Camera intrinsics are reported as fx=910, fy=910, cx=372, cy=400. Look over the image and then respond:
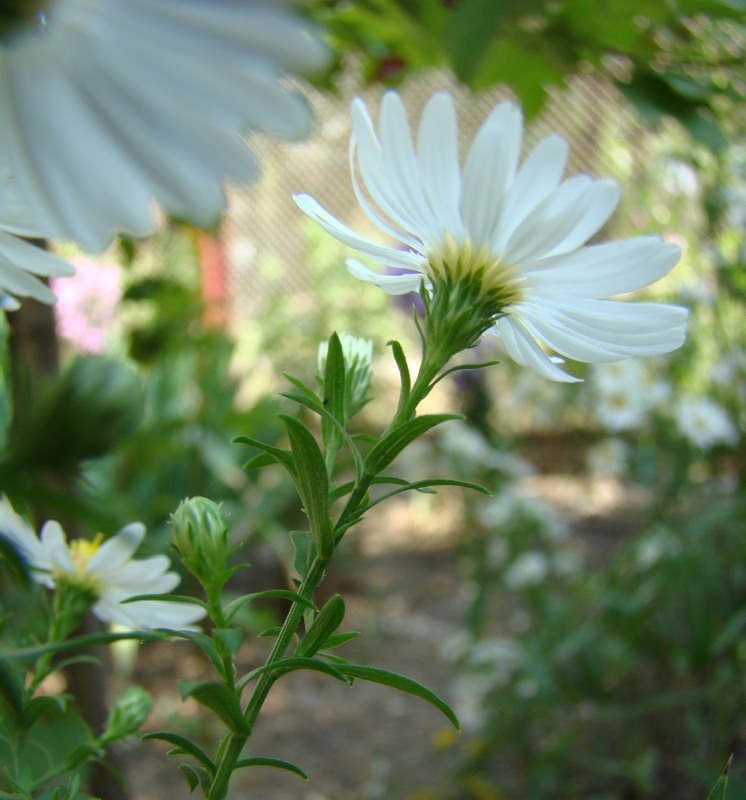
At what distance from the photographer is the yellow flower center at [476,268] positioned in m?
0.24

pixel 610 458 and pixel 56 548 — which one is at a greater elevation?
pixel 56 548

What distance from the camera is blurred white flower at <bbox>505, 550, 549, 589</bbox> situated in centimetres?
139

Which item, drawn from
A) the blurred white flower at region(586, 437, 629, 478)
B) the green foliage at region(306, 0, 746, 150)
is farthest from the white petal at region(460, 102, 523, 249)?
the blurred white flower at region(586, 437, 629, 478)

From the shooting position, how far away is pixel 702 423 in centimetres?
138

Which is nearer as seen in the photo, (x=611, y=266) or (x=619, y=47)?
(x=611, y=266)

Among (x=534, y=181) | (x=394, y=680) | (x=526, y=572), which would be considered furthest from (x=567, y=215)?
(x=526, y=572)

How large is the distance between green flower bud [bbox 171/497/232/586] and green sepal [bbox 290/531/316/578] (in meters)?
0.02

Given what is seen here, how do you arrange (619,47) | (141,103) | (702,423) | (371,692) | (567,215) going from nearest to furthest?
(141,103), (567,215), (619,47), (702,423), (371,692)

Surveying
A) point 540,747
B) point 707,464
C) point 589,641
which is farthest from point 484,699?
point 707,464

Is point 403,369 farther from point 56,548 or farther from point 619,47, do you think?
point 619,47

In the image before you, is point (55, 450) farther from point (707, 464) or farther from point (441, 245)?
point (707, 464)

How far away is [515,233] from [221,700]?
0.13m

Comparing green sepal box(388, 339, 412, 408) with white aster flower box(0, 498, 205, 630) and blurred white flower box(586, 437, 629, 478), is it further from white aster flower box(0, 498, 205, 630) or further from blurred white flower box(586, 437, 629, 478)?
blurred white flower box(586, 437, 629, 478)

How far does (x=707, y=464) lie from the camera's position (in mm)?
1561
